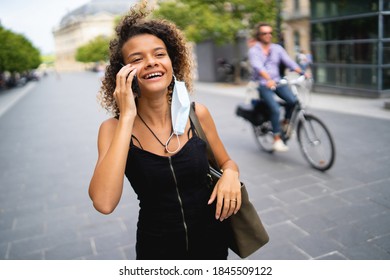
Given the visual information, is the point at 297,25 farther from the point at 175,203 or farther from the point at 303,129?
the point at 175,203

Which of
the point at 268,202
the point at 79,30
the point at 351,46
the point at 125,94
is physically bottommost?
the point at 268,202

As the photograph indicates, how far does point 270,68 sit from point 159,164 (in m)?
4.01

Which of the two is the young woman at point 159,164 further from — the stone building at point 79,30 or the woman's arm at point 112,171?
the stone building at point 79,30

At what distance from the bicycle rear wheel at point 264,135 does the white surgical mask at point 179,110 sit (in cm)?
408

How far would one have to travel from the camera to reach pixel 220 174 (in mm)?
1781

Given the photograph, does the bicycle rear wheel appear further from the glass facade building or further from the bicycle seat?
the glass facade building

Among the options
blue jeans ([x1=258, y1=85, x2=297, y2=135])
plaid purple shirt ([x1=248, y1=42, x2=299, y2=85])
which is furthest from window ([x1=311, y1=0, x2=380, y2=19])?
blue jeans ([x1=258, y1=85, x2=297, y2=135])

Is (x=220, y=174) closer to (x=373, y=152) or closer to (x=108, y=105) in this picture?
(x=108, y=105)

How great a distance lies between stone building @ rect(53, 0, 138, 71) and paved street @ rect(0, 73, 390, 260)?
42979 mm

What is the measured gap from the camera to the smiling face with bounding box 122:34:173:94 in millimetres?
1603

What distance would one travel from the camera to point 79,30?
85.7m

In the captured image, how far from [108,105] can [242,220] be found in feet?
3.00

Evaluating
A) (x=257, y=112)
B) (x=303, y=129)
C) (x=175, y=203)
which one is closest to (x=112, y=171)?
(x=175, y=203)
